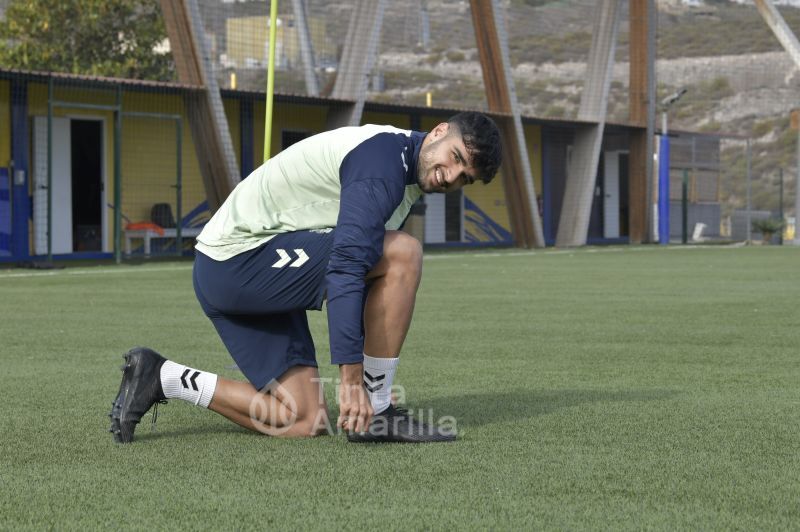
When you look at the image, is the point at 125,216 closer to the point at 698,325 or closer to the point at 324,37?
the point at 324,37

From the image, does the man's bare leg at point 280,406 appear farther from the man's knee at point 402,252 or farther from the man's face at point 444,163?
the man's face at point 444,163

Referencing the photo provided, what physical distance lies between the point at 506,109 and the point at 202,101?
713 cm

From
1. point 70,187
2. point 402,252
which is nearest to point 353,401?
point 402,252

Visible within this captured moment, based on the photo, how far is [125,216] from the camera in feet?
65.7

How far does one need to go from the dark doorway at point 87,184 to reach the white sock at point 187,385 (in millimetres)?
16025

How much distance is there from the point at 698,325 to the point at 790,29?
80.7 ft

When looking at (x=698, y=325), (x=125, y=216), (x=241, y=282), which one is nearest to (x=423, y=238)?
(x=125, y=216)

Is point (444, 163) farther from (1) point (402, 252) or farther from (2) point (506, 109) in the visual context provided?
(2) point (506, 109)

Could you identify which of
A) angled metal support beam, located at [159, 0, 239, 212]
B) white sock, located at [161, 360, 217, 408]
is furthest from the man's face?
angled metal support beam, located at [159, 0, 239, 212]

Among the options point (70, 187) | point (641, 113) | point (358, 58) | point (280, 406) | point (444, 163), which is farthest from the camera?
point (641, 113)

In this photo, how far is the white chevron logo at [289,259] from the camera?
4.20m

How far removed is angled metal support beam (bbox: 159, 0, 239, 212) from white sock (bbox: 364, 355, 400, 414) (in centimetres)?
1473

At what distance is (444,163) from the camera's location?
3934 millimetres

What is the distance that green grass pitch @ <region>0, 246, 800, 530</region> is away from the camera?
126 inches
